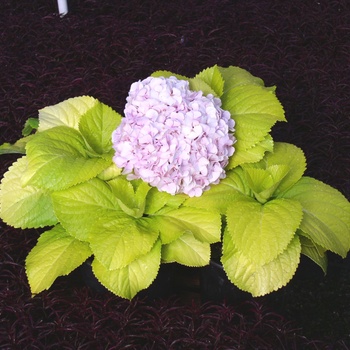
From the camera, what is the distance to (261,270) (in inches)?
59.0

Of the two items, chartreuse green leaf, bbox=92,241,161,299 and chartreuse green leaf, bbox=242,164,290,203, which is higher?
chartreuse green leaf, bbox=242,164,290,203

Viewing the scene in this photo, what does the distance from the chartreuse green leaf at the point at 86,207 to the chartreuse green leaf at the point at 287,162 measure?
0.36 meters

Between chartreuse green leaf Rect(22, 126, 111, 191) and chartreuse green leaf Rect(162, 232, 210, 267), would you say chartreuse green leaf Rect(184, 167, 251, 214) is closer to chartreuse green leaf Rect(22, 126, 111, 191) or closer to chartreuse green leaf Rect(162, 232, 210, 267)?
chartreuse green leaf Rect(162, 232, 210, 267)

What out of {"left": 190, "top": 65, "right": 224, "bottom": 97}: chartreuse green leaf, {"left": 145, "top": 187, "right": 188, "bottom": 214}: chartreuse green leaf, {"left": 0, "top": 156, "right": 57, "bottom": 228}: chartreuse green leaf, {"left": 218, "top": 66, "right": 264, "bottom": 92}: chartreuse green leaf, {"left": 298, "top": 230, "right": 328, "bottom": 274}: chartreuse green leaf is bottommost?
{"left": 298, "top": 230, "right": 328, "bottom": 274}: chartreuse green leaf

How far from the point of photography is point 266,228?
1484 mm

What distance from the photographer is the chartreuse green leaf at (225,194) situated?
1562 millimetres

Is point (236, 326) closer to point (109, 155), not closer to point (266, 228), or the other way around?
point (266, 228)

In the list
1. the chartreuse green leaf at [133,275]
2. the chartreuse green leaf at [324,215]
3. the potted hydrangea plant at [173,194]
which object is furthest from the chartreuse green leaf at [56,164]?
the chartreuse green leaf at [324,215]

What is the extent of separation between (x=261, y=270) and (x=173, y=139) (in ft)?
1.12

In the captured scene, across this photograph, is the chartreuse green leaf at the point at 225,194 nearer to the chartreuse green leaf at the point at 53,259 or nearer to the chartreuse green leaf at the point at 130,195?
the chartreuse green leaf at the point at 130,195

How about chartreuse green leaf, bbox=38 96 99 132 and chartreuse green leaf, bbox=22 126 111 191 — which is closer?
chartreuse green leaf, bbox=22 126 111 191

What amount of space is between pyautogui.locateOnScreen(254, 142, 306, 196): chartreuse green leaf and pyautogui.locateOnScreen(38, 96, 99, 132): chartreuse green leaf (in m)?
0.45

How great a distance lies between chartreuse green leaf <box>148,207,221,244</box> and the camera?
1537 millimetres

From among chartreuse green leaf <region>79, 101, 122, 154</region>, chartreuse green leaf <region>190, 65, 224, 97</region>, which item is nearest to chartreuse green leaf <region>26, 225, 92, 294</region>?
chartreuse green leaf <region>79, 101, 122, 154</region>
